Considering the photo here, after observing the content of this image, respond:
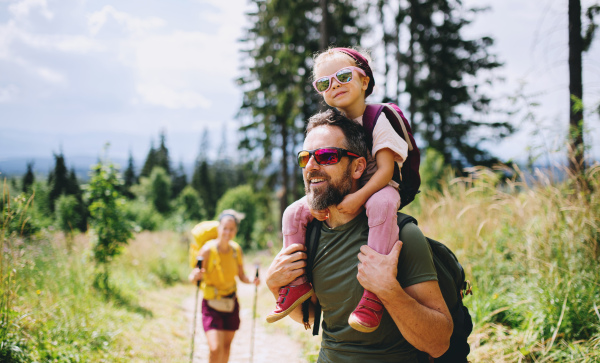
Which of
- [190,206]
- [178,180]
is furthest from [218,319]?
[178,180]

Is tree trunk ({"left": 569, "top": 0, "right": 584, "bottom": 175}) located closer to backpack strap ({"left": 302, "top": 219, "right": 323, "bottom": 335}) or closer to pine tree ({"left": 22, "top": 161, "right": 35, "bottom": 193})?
backpack strap ({"left": 302, "top": 219, "right": 323, "bottom": 335})

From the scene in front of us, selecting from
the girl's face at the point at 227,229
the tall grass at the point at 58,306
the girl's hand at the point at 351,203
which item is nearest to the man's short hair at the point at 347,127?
the girl's hand at the point at 351,203

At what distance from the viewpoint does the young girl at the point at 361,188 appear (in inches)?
71.7

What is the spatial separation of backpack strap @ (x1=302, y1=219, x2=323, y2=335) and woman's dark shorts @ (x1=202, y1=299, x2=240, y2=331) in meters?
2.34

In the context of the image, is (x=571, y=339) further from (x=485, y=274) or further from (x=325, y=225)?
(x=325, y=225)

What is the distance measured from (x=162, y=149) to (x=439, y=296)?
42.7m

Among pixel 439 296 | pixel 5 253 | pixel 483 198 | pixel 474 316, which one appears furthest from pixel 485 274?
pixel 5 253

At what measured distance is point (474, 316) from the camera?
4.09 metres

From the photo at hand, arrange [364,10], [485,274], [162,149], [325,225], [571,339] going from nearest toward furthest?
[325,225], [571,339], [485,274], [364,10], [162,149]

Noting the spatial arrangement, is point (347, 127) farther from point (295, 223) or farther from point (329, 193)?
point (295, 223)

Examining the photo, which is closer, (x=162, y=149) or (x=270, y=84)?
(x=270, y=84)

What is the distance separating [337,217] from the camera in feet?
6.91

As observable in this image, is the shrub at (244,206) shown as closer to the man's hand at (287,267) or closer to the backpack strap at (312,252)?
the backpack strap at (312,252)

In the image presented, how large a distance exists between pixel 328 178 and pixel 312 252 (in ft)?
1.46
